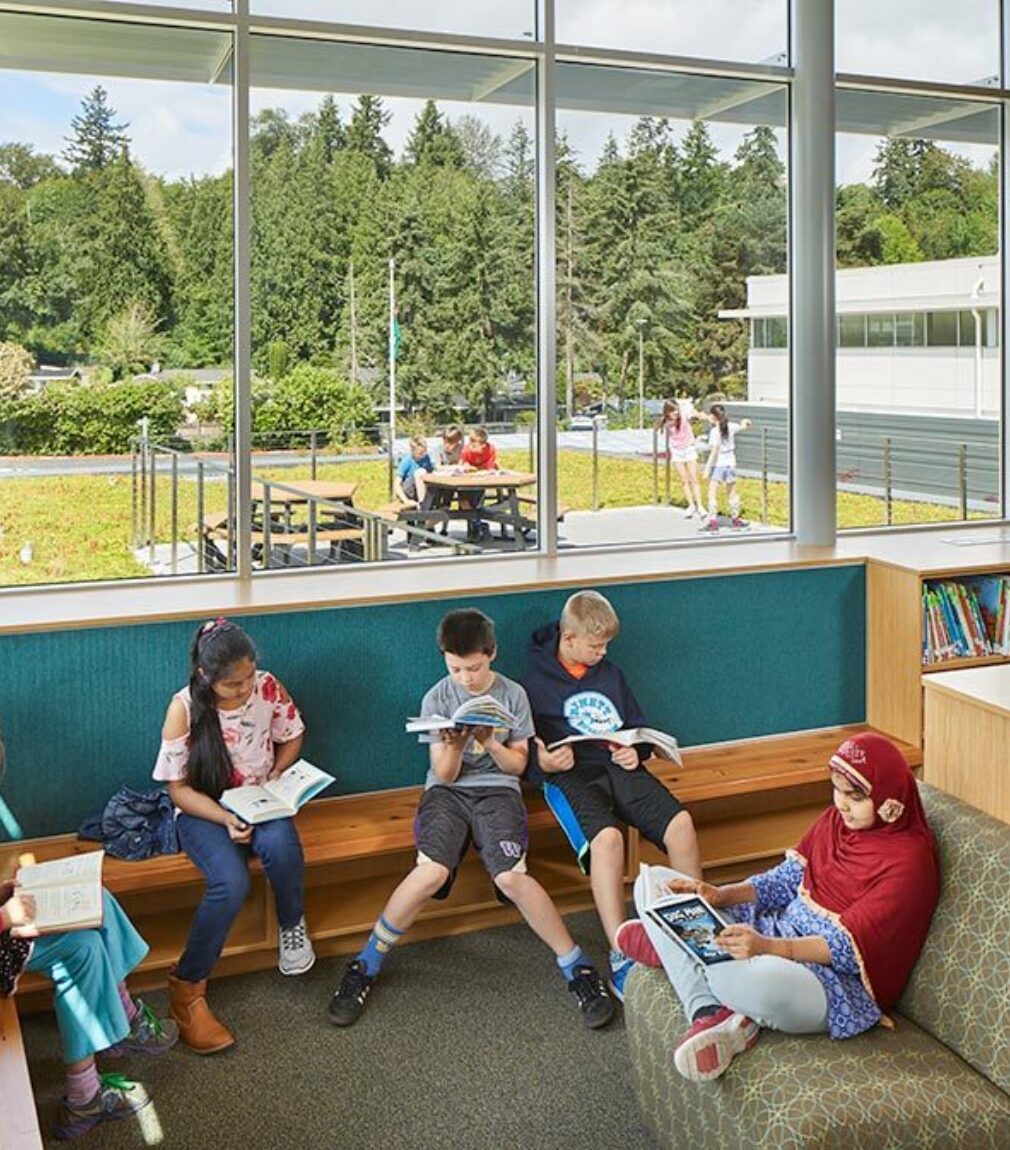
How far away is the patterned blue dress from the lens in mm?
2564

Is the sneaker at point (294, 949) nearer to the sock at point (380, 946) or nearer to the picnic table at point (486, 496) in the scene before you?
the sock at point (380, 946)

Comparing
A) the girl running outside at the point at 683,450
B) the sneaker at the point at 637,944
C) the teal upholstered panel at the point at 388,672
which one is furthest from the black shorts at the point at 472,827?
the girl running outside at the point at 683,450

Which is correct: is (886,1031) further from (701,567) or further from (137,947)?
(701,567)

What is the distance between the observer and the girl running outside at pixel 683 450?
5.12m

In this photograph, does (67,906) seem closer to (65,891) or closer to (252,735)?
(65,891)

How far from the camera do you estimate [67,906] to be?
287 cm

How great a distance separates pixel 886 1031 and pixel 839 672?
7.44 ft

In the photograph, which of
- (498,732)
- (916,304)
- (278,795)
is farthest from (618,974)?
(916,304)

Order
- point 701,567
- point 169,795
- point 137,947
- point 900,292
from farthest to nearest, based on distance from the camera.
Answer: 1. point 900,292
2. point 701,567
3. point 169,795
4. point 137,947

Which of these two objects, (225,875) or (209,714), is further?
(209,714)

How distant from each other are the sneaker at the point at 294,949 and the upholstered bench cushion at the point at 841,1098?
1276 mm

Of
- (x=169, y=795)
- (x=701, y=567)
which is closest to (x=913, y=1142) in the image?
(x=169, y=795)

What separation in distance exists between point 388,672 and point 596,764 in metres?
0.71

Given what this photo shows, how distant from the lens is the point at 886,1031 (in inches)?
102
